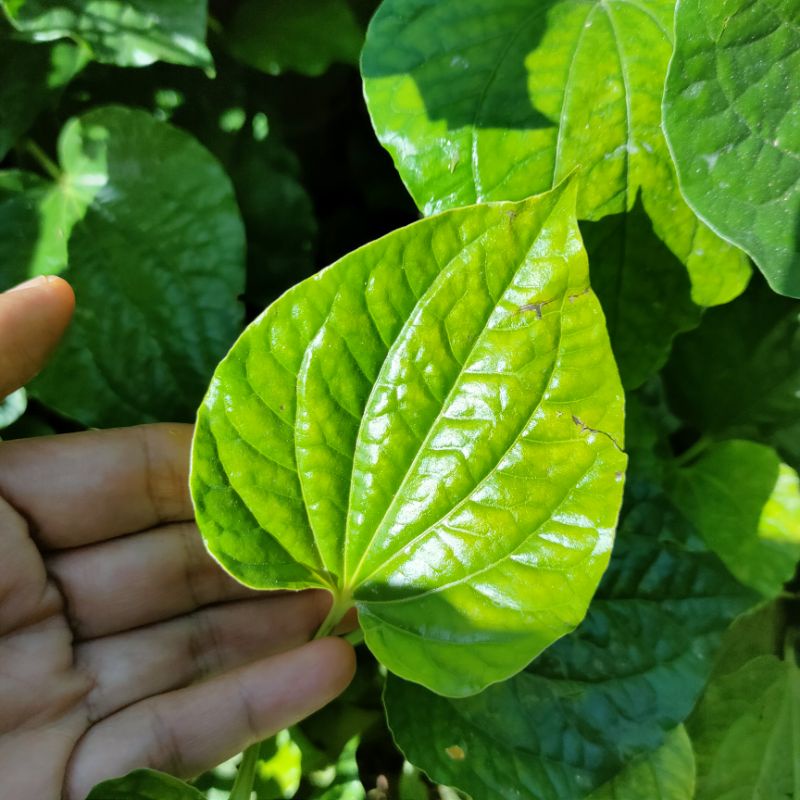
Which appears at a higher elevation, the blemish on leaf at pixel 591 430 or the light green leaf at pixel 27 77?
the light green leaf at pixel 27 77

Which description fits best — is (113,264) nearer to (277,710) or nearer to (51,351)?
(51,351)

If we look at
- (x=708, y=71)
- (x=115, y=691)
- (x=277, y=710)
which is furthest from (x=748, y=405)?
(x=115, y=691)

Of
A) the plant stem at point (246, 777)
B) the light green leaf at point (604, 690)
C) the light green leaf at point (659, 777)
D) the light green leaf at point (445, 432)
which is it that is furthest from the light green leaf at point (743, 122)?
the plant stem at point (246, 777)

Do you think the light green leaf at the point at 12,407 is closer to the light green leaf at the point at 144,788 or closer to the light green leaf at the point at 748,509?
the light green leaf at the point at 144,788

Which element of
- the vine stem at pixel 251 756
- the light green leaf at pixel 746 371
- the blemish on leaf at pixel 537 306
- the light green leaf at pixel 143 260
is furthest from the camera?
the light green leaf at pixel 746 371

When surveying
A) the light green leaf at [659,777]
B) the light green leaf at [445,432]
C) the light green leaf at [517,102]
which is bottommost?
the light green leaf at [659,777]

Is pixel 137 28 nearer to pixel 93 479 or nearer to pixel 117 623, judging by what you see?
pixel 93 479

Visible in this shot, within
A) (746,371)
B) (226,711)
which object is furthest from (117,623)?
(746,371)

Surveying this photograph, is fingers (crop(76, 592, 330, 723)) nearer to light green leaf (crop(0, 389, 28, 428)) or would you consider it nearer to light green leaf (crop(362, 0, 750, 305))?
light green leaf (crop(0, 389, 28, 428))
